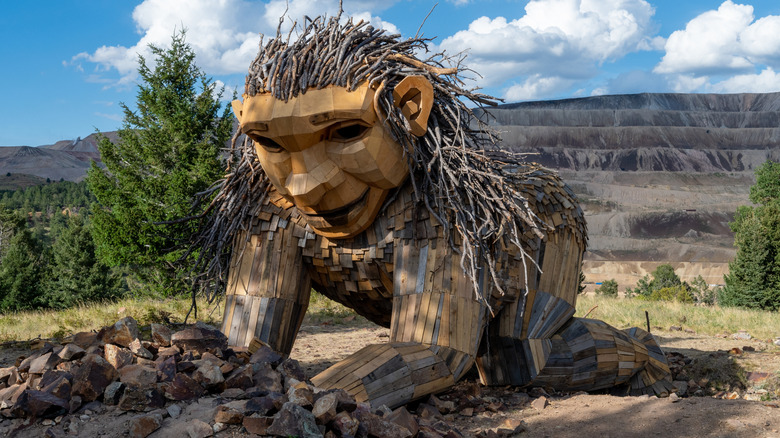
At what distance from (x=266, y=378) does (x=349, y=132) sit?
1346 millimetres

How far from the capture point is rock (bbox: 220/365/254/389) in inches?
103

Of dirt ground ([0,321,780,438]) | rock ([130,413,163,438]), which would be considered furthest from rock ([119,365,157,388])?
rock ([130,413,163,438])

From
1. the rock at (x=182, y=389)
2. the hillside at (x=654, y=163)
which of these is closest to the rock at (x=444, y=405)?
the rock at (x=182, y=389)

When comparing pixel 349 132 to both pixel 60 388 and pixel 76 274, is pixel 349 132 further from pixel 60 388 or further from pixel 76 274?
pixel 76 274

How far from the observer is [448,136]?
3.79 meters

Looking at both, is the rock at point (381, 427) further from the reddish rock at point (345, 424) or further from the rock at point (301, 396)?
the rock at point (301, 396)

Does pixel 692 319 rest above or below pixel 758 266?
below

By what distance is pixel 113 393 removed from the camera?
93.7 inches

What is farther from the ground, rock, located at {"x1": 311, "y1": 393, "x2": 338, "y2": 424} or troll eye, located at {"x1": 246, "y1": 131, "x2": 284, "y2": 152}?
troll eye, located at {"x1": 246, "y1": 131, "x2": 284, "y2": 152}

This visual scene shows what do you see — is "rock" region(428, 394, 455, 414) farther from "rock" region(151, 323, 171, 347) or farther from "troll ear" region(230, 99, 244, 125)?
"troll ear" region(230, 99, 244, 125)

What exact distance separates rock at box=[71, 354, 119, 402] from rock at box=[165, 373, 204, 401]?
227 mm

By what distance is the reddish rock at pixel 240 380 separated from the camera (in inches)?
103

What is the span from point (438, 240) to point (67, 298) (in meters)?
24.6

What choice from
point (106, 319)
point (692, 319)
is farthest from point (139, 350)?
point (692, 319)
